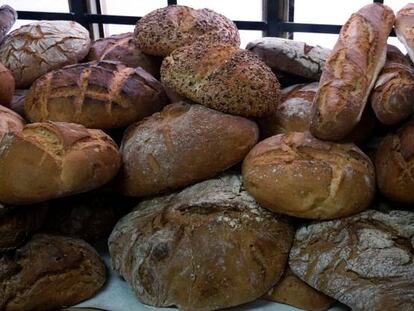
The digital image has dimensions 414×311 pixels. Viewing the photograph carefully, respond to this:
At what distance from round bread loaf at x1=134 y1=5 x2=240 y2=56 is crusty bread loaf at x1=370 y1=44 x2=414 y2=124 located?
→ 0.50 m

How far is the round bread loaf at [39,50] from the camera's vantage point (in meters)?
1.63

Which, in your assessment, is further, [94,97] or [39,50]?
[39,50]

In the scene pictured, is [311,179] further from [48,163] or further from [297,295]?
[48,163]

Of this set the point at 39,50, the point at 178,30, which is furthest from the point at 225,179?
the point at 39,50

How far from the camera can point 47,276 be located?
1207 mm

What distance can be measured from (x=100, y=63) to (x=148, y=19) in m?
0.22

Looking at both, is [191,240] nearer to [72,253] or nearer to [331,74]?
[72,253]

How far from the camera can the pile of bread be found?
1.15 meters

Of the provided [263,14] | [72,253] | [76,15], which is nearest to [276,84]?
[72,253]

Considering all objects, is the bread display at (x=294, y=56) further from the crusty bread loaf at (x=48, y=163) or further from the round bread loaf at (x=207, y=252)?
the crusty bread loaf at (x=48, y=163)

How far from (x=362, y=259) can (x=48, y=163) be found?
72 cm

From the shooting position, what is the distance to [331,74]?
3.98ft

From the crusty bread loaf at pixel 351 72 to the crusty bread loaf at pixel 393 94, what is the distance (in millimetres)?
24

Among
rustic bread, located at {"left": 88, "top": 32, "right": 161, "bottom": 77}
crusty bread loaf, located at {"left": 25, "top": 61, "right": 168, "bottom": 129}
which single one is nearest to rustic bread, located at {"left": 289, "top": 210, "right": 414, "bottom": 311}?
crusty bread loaf, located at {"left": 25, "top": 61, "right": 168, "bottom": 129}
